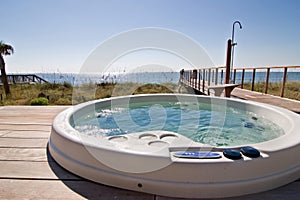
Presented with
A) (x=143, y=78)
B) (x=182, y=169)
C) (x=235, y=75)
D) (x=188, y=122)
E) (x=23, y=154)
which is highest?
(x=235, y=75)

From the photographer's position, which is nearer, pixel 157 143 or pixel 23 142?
pixel 157 143

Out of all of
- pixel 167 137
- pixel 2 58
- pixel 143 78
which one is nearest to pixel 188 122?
pixel 167 137

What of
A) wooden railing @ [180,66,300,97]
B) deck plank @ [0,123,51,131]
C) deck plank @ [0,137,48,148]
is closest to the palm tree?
deck plank @ [0,123,51,131]

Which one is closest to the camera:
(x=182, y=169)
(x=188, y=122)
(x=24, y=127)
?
(x=182, y=169)

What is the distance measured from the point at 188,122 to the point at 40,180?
2.50 meters

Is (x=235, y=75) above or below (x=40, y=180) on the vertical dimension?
above

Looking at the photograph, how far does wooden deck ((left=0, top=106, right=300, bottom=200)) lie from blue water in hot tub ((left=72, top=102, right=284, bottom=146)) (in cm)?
62

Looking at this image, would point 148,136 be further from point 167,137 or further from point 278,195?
point 278,195

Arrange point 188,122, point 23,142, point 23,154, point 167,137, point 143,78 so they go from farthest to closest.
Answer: point 143,78 → point 188,122 → point 167,137 → point 23,142 → point 23,154

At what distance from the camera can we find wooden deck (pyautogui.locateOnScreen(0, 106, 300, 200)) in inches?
42.0

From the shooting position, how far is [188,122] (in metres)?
3.23

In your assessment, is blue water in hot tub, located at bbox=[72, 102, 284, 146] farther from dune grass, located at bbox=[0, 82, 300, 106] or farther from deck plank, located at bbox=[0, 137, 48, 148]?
dune grass, located at bbox=[0, 82, 300, 106]

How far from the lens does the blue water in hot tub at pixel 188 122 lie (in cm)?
241

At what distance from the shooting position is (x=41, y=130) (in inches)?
89.4
